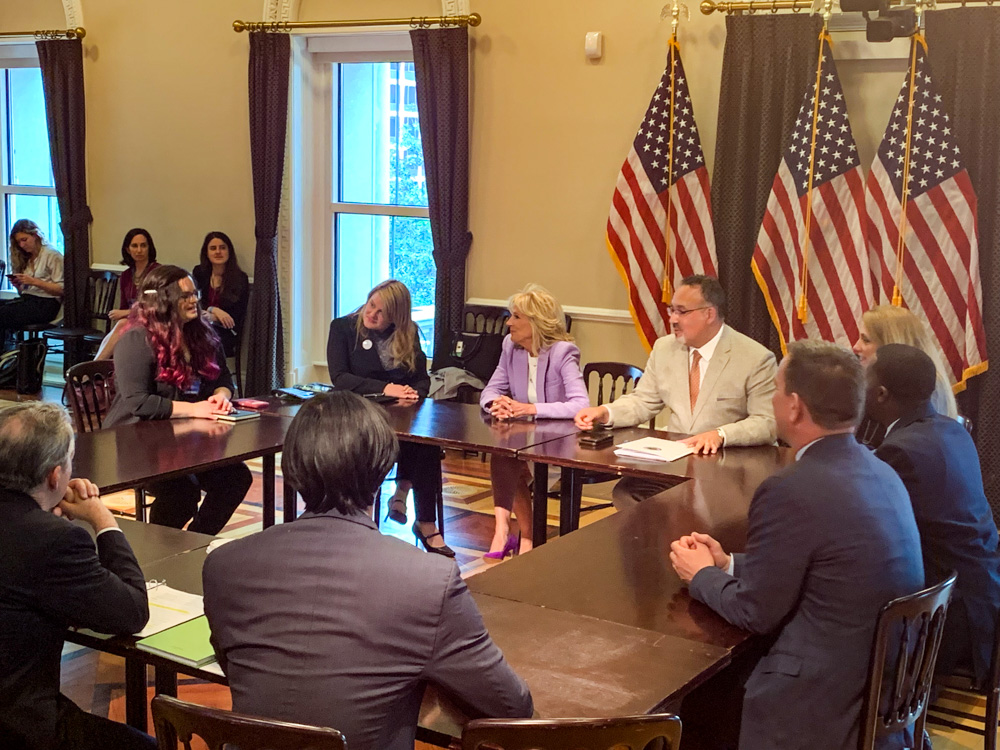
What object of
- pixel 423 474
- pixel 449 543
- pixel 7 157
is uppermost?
pixel 7 157

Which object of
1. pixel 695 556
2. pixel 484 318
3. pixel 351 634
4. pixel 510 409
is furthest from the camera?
pixel 484 318

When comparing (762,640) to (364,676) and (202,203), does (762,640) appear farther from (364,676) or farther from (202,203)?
(202,203)

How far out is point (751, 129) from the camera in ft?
19.3

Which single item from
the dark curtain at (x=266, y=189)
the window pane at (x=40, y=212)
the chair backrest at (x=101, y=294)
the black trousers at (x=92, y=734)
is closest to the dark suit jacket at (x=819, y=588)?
the black trousers at (x=92, y=734)

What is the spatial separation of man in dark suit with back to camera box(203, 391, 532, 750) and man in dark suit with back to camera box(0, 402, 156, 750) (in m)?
0.44

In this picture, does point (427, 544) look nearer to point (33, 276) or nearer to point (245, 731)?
point (245, 731)

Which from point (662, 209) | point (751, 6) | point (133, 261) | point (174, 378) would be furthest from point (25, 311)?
point (751, 6)

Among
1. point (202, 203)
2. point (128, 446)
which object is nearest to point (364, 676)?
point (128, 446)

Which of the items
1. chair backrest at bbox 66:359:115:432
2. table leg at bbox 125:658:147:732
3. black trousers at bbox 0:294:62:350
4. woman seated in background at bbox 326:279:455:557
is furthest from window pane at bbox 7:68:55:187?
table leg at bbox 125:658:147:732

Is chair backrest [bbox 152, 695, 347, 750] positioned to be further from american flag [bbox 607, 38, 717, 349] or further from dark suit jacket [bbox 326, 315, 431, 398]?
american flag [bbox 607, 38, 717, 349]

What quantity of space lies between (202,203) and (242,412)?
393cm

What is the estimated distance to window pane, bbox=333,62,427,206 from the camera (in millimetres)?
7371

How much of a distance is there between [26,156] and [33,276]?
4.26 ft

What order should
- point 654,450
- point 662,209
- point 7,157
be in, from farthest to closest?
point 7,157 → point 662,209 → point 654,450
